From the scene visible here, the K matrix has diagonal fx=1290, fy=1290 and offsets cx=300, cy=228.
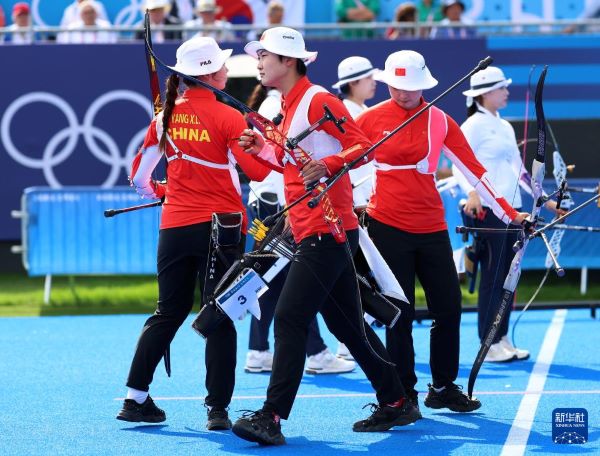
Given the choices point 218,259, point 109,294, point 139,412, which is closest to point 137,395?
point 139,412

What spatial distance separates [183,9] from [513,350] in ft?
25.9

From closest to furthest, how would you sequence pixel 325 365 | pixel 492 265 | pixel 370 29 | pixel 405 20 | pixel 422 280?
pixel 422 280
pixel 325 365
pixel 492 265
pixel 405 20
pixel 370 29

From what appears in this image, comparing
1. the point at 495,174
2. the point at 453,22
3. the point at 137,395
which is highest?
the point at 453,22

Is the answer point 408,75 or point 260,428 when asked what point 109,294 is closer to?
point 408,75

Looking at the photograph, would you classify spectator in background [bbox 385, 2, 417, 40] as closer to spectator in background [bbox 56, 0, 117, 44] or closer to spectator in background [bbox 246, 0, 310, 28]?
spectator in background [bbox 246, 0, 310, 28]

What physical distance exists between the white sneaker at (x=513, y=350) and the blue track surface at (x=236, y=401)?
10 centimetres

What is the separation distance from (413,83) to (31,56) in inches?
319

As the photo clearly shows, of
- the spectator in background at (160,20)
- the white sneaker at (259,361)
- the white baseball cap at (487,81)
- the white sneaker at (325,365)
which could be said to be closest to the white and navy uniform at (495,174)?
the white baseball cap at (487,81)

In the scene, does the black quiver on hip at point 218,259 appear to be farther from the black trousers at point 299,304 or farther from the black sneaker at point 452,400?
the black sneaker at point 452,400

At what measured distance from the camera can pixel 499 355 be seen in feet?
30.7

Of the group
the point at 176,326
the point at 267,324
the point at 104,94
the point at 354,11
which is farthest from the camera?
the point at 354,11

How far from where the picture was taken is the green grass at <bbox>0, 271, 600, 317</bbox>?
12.9 metres

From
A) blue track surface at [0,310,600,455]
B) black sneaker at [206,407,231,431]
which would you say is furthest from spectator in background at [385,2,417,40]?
black sneaker at [206,407,231,431]

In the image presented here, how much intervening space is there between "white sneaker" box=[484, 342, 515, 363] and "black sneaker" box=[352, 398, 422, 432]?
250 centimetres
